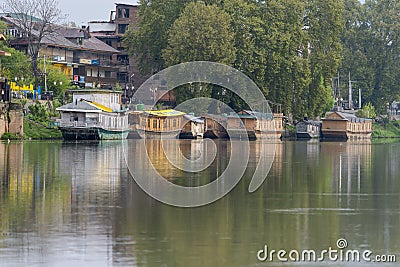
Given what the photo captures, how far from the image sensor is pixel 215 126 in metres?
80.9

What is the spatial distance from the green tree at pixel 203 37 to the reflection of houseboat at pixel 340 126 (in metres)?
15.7

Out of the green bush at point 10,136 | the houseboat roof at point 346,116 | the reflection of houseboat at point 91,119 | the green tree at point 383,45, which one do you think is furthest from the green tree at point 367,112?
the green bush at point 10,136

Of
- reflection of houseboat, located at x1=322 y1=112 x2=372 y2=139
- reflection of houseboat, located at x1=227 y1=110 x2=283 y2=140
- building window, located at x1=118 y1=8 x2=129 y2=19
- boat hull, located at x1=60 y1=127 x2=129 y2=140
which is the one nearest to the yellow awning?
boat hull, located at x1=60 y1=127 x2=129 y2=140

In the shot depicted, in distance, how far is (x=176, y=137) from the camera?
75438 mm

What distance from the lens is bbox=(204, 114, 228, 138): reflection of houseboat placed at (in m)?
80.4

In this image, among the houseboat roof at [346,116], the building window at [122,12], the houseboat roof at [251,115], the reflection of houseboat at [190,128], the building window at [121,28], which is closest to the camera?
the reflection of houseboat at [190,128]

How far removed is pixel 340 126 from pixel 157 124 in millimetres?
23977

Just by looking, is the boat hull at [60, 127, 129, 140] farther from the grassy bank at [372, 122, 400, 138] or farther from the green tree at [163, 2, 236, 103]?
the grassy bank at [372, 122, 400, 138]

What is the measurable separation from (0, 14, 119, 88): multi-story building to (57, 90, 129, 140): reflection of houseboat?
1409 centimetres

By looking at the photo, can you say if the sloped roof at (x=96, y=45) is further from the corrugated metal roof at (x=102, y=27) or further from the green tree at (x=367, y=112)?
the green tree at (x=367, y=112)

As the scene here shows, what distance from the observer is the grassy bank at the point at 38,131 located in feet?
209

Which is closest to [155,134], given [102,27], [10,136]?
[10,136]

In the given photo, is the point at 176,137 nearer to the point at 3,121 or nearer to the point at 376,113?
the point at 3,121

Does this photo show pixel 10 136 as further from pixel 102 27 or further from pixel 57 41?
pixel 102 27
